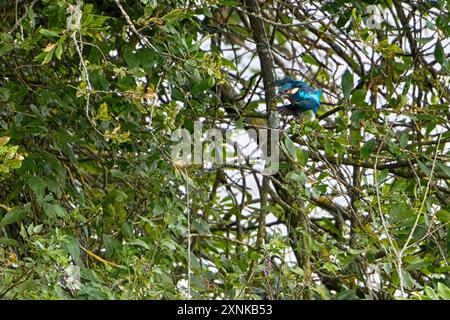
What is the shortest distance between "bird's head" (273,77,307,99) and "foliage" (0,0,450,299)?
0.08m

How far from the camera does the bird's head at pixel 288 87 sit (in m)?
3.03

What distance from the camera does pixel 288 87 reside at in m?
3.04

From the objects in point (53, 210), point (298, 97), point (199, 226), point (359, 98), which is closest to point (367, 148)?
point (359, 98)

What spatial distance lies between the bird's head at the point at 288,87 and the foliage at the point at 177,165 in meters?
0.08

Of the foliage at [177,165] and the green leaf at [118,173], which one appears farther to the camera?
the green leaf at [118,173]

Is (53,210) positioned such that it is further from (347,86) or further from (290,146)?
(347,86)

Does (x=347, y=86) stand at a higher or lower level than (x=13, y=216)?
higher

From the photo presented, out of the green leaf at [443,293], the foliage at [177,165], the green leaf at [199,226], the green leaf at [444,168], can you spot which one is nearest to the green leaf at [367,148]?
the foliage at [177,165]

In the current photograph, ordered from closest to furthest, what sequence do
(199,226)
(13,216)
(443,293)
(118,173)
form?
(443,293), (13,216), (118,173), (199,226)

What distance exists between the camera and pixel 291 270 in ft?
9.07

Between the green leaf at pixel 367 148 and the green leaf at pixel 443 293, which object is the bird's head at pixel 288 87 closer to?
the green leaf at pixel 367 148

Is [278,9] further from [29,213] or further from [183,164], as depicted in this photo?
[29,213]

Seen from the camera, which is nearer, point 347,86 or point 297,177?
point 297,177

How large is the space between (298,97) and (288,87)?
0.16 ft
